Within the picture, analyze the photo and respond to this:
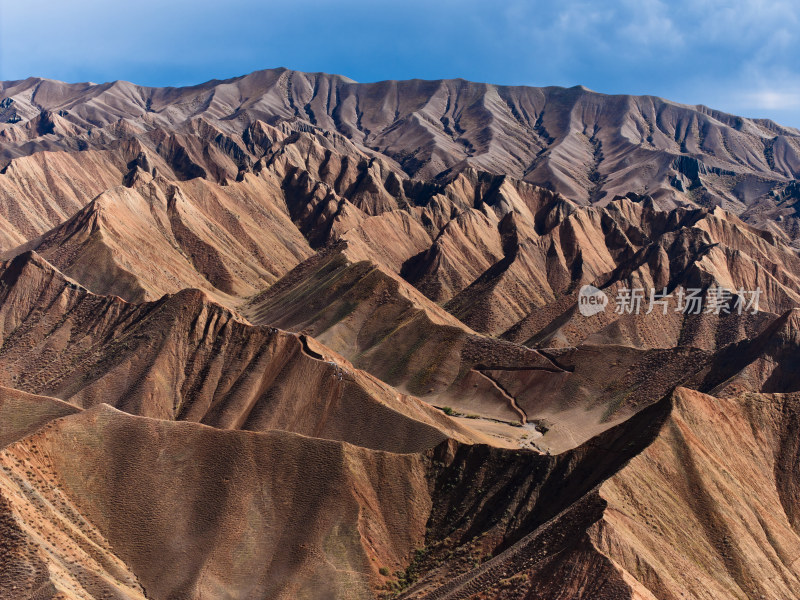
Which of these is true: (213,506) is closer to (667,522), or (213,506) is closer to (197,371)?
(197,371)

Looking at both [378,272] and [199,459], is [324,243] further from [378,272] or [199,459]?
[199,459]
